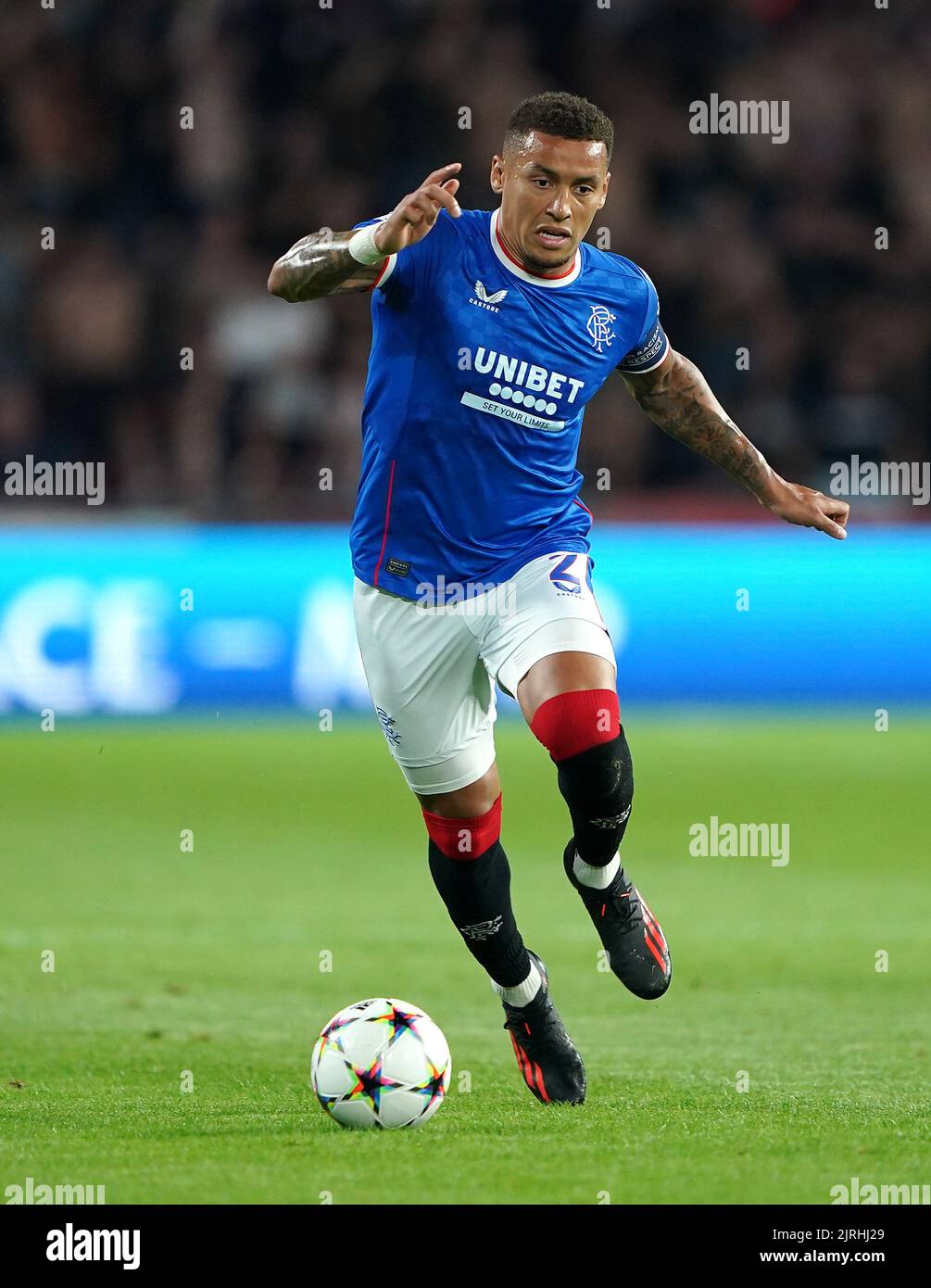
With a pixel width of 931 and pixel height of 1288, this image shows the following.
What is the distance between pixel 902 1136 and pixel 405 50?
13706 mm

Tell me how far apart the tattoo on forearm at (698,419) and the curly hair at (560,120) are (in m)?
0.83

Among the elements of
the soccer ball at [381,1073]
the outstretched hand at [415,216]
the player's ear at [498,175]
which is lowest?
the soccer ball at [381,1073]

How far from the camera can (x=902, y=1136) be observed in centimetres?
492

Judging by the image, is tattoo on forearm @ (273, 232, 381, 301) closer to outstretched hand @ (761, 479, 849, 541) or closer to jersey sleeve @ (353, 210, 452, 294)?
jersey sleeve @ (353, 210, 452, 294)

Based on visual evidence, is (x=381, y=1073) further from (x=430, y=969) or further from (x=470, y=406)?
(x=430, y=969)

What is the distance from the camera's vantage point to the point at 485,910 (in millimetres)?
5652

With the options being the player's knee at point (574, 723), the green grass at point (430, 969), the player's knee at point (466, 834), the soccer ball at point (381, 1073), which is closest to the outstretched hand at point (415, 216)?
the player's knee at point (574, 723)

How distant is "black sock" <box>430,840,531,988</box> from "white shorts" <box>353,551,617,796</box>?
24 centimetres

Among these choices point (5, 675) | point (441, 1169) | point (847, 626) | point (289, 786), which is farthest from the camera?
point (847, 626)

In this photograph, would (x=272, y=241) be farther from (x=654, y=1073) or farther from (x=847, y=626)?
(x=654, y=1073)

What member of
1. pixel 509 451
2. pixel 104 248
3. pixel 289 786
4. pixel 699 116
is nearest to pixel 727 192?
pixel 699 116

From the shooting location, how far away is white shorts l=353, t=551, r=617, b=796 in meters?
5.45

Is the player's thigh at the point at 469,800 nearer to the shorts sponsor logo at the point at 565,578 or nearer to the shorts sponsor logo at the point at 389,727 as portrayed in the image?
the shorts sponsor logo at the point at 389,727

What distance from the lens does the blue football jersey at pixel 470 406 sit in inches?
215
